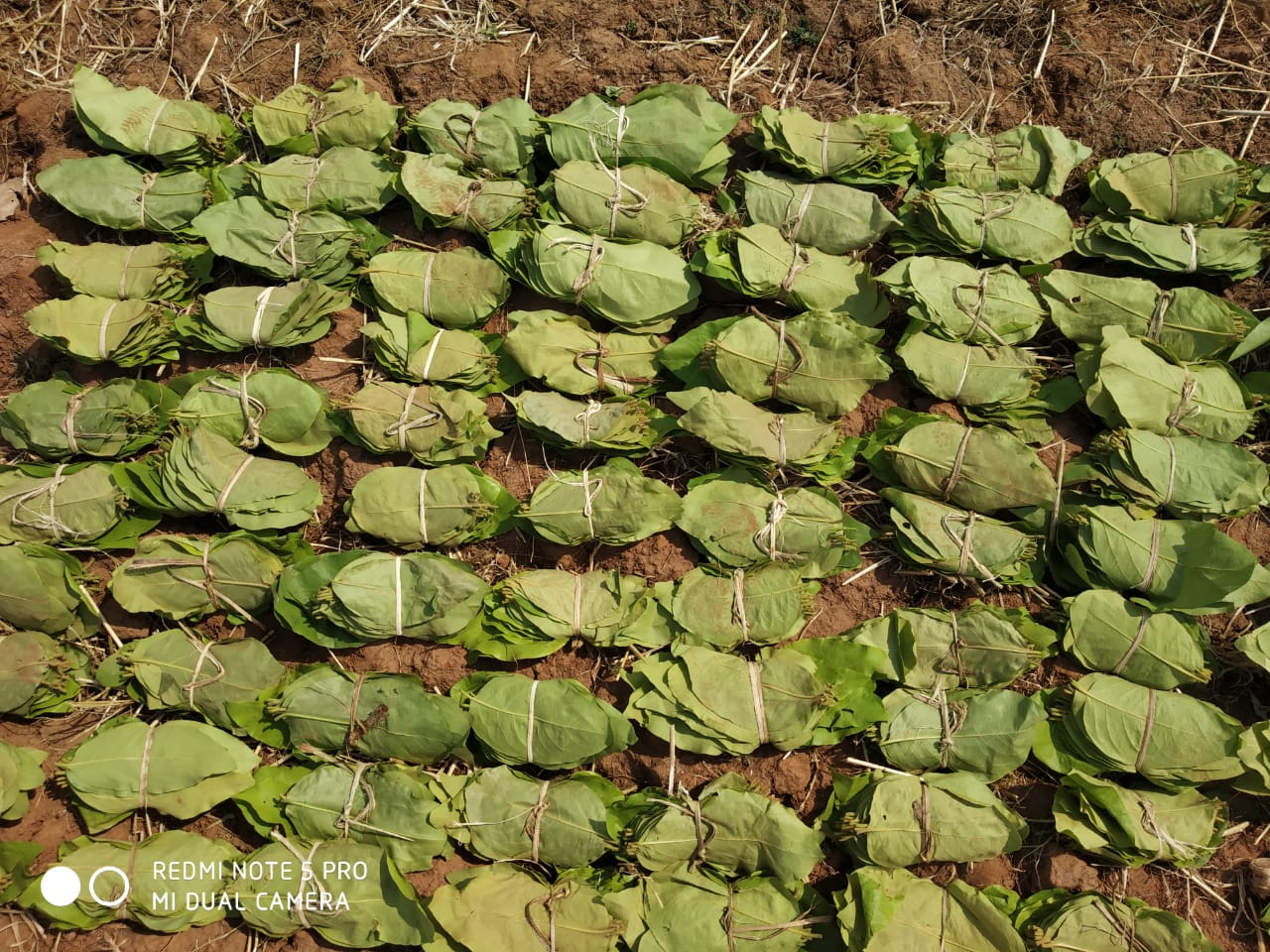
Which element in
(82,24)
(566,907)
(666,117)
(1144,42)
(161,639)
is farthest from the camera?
(82,24)

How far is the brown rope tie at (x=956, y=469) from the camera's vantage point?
378cm

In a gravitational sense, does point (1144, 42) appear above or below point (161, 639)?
above

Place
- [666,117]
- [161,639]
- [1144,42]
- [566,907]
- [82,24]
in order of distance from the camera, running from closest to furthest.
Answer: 1. [566,907]
2. [161,639]
3. [666,117]
4. [1144,42]
5. [82,24]

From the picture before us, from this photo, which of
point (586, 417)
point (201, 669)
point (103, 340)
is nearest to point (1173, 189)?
point (586, 417)

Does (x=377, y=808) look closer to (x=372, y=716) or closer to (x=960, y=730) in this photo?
(x=372, y=716)

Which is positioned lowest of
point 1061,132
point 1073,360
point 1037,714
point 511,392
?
point 1037,714

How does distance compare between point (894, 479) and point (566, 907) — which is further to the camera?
point (894, 479)

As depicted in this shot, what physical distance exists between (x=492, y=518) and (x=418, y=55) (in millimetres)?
2542

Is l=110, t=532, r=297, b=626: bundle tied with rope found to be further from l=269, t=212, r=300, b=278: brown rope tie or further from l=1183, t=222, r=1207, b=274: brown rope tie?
l=1183, t=222, r=1207, b=274: brown rope tie

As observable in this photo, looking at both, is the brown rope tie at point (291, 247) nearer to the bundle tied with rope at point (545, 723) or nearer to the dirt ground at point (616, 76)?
the dirt ground at point (616, 76)

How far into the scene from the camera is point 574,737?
3605 mm

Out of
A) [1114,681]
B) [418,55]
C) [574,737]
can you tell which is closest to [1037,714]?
[1114,681]

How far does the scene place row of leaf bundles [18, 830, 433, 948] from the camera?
353 cm

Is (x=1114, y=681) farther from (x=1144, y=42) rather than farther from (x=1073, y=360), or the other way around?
(x=1144, y=42)
